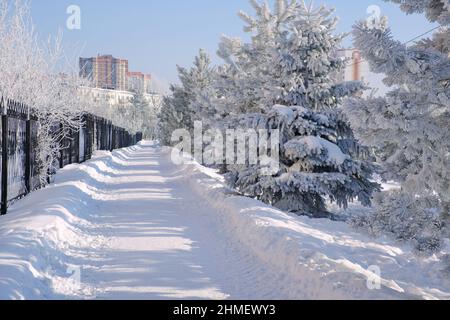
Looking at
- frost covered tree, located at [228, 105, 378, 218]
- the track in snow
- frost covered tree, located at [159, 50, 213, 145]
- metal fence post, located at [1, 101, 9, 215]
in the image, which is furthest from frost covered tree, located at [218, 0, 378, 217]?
frost covered tree, located at [159, 50, 213, 145]

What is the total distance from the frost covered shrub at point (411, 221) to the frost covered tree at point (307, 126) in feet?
18.6

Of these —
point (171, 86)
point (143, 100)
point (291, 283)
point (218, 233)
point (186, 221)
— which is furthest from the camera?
point (143, 100)

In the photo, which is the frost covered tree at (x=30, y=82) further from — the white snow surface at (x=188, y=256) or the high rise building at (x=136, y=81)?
the high rise building at (x=136, y=81)

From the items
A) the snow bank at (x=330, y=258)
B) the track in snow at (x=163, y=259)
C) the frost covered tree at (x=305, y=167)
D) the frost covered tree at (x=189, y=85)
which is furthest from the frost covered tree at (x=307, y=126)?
the frost covered tree at (x=189, y=85)

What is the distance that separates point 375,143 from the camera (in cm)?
470

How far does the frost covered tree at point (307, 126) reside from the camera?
1101 centimetres

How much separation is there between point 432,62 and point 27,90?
1241 cm

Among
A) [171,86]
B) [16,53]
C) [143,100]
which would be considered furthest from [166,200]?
[143,100]

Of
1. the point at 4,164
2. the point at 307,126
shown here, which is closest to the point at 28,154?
the point at 4,164

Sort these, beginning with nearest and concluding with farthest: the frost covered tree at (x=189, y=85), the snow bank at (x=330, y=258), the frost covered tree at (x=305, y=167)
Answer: the snow bank at (x=330, y=258) < the frost covered tree at (x=305, y=167) < the frost covered tree at (x=189, y=85)

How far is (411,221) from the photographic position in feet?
15.7

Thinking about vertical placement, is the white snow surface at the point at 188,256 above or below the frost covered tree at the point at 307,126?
below
